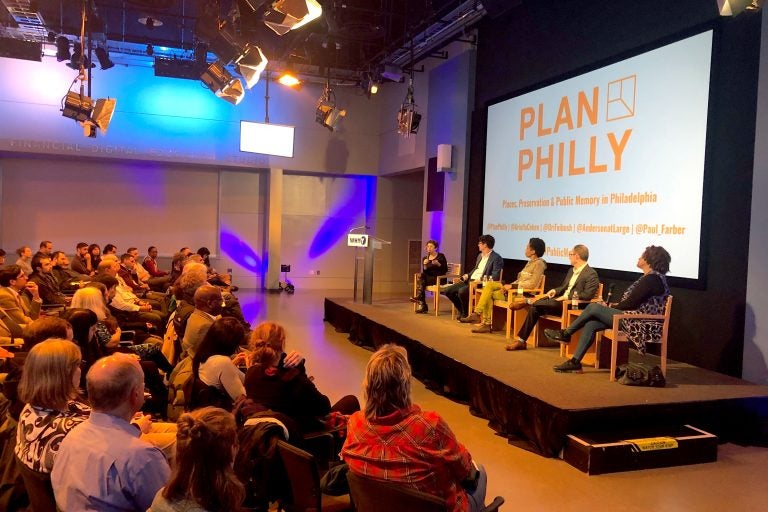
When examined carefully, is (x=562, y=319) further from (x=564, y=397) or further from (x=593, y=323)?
→ (x=564, y=397)

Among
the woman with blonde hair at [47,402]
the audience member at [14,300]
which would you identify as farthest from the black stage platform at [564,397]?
the audience member at [14,300]

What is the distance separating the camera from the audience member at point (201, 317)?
3754 millimetres

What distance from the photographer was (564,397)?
4.08 meters

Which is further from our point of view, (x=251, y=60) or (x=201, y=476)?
(x=251, y=60)

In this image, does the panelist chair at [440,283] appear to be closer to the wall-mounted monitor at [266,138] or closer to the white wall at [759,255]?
the white wall at [759,255]

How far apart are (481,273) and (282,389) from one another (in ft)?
15.8

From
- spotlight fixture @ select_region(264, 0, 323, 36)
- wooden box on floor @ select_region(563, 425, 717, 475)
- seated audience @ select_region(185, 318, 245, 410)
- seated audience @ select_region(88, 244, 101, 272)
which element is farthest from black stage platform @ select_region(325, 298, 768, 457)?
seated audience @ select_region(88, 244, 101, 272)

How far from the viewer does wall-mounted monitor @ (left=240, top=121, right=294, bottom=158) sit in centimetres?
1147

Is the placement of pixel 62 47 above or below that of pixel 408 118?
above

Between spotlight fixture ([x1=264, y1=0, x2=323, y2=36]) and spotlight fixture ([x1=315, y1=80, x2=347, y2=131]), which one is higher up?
spotlight fixture ([x1=315, y1=80, x2=347, y2=131])

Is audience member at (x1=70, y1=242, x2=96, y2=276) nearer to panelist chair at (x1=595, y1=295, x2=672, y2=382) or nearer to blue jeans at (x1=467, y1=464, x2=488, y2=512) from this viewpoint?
panelist chair at (x1=595, y1=295, x2=672, y2=382)

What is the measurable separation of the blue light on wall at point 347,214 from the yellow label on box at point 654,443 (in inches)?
415

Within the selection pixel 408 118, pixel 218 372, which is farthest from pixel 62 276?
pixel 218 372

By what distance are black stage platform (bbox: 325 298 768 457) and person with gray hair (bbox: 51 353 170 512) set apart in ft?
9.02
